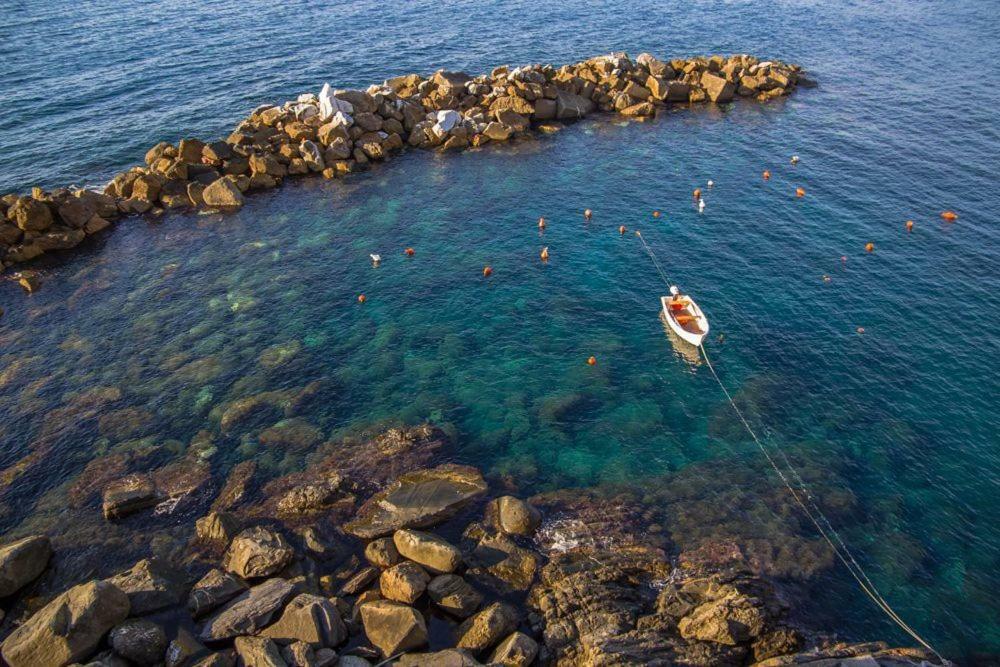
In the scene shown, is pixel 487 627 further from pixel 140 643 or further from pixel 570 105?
pixel 570 105

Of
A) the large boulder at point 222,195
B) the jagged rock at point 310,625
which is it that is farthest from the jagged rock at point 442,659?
the large boulder at point 222,195

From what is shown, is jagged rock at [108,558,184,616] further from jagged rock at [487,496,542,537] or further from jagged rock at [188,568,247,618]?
jagged rock at [487,496,542,537]

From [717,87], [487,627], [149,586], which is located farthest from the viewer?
[717,87]

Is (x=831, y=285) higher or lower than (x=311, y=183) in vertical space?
lower

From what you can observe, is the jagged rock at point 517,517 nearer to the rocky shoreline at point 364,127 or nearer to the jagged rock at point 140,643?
the jagged rock at point 140,643

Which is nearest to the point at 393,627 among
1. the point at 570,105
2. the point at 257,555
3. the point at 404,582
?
the point at 404,582

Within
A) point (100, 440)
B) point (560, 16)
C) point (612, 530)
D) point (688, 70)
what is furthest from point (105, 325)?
point (560, 16)

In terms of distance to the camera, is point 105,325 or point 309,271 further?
point 309,271

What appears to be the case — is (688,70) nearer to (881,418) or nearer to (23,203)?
(881,418)
